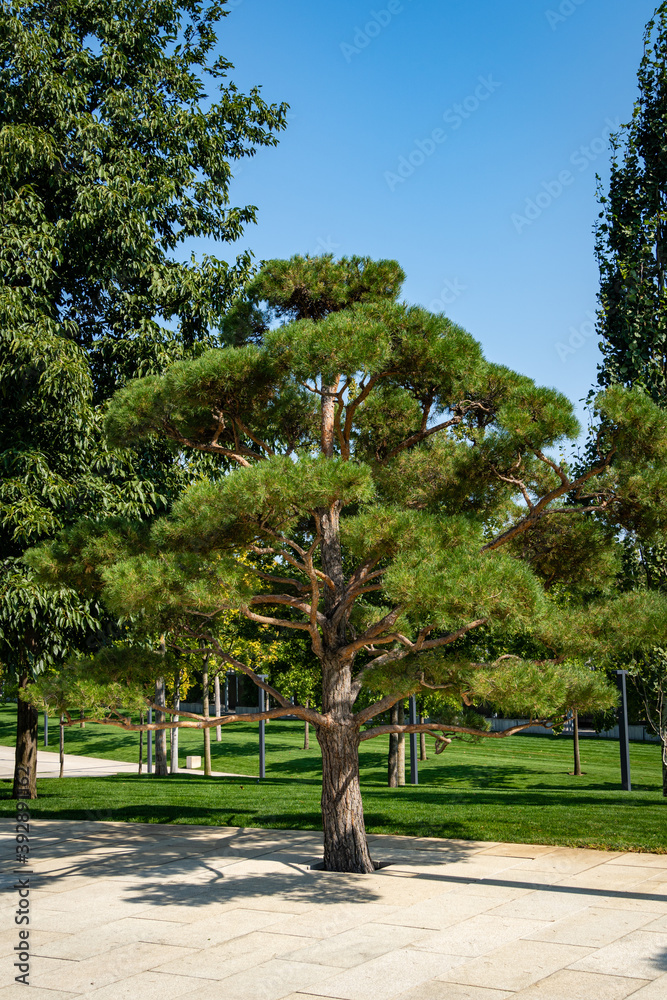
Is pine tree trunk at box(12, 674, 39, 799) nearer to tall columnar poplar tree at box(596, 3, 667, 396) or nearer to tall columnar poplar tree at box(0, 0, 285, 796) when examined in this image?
tall columnar poplar tree at box(0, 0, 285, 796)

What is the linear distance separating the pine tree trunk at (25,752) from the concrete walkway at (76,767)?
7474mm

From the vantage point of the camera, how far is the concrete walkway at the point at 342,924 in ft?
19.5

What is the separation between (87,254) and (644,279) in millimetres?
8535

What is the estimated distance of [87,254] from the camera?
13.9 meters

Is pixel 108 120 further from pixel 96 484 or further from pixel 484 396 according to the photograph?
pixel 484 396

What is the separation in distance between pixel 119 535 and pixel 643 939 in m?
5.93

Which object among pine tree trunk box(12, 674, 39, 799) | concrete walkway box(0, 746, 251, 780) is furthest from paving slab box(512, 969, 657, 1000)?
concrete walkway box(0, 746, 251, 780)

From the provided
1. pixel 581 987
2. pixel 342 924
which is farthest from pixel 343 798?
pixel 581 987

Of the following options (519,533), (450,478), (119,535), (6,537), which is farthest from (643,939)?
(6,537)

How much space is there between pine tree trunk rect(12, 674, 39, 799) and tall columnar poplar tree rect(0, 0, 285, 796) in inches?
1.6

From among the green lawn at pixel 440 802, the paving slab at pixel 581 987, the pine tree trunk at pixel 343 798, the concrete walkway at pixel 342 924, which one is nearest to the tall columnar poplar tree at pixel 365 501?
the pine tree trunk at pixel 343 798

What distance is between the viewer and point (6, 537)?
1318 centimetres

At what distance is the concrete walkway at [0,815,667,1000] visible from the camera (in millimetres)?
5934

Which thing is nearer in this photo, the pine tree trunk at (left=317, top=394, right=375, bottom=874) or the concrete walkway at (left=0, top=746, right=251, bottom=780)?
the pine tree trunk at (left=317, top=394, right=375, bottom=874)
